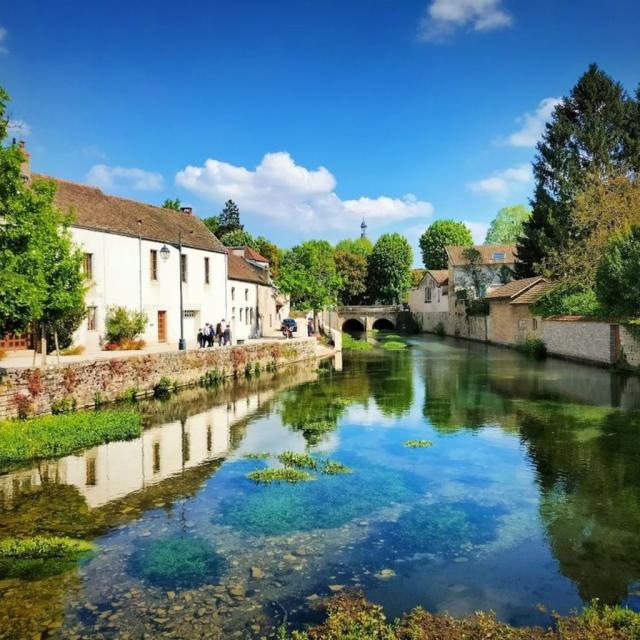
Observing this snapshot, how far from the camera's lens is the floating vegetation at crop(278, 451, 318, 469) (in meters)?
13.9

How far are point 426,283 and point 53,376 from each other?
203ft

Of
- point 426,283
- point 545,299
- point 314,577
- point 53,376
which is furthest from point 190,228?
point 426,283

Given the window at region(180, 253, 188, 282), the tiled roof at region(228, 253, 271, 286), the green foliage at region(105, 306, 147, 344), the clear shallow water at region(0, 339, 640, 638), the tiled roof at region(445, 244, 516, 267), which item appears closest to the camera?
the clear shallow water at region(0, 339, 640, 638)

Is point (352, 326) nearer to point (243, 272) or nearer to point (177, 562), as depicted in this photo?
point (243, 272)

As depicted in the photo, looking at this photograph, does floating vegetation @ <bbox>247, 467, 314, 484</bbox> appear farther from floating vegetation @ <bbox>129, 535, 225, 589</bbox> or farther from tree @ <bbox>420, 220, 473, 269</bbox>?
tree @ <bbox>420, 220, 473, 269</bbox>

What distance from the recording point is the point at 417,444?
52.1 ft

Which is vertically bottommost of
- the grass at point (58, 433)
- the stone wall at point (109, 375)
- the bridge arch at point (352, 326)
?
the grass at point (58, 433)

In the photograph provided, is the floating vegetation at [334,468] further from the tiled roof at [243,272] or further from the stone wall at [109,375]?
the tiled roof at [243,272]

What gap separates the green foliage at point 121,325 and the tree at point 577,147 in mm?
30935

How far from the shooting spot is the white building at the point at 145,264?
2953 centimetres

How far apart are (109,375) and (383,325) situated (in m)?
63.7

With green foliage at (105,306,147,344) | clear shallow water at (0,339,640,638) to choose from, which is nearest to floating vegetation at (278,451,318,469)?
clear shallow water at (0,339,640,638)

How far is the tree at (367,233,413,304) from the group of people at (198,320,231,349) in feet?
160

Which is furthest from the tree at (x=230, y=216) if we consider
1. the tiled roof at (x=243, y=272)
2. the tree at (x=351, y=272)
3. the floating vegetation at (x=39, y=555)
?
the floating vegetation at (x=39, y=555)
